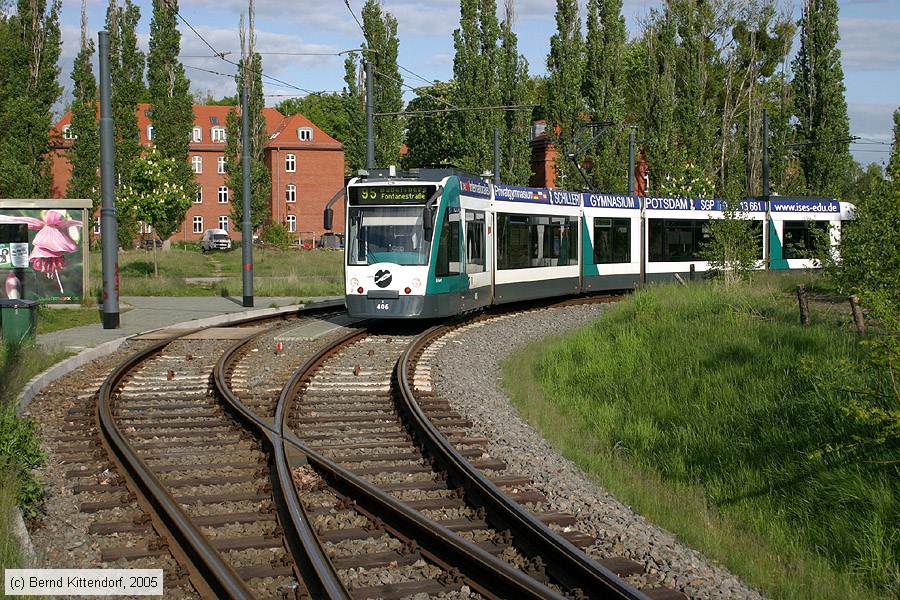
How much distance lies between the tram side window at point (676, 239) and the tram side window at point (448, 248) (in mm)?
11653

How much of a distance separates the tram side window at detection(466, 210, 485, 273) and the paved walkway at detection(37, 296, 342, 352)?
21.5 feet

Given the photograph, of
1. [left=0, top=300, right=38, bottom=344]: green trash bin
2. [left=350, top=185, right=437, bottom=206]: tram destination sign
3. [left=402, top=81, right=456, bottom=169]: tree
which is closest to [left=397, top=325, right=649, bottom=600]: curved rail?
[left=350, top=185, right=437, bottom=206]: tram destination sign

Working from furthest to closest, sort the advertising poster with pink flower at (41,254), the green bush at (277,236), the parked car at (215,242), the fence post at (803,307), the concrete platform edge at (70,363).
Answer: the parked car at (215,242) < the green bush at (277,236) < the advertising poster with pink flower at (41,254) < the fence post at (803,307) < the concrete platform edge at (70,363)

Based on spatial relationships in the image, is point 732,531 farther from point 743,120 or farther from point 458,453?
point 743,120

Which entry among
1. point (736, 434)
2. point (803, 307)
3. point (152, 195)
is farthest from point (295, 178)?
point (736, 434)

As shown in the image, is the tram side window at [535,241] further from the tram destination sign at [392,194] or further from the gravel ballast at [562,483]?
the gravel ballast at [562,483]

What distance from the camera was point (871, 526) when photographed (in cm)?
721

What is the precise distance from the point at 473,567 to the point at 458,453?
2833 mm

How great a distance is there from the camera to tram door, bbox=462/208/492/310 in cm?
2059

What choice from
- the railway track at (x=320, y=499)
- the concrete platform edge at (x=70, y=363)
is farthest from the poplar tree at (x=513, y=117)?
the railway track at (x=320, y=499)

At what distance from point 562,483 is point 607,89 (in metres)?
46.8

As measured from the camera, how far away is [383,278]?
18844 millimetres

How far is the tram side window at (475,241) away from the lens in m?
20.6

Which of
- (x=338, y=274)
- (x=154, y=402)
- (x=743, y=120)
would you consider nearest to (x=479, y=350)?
(x=154, y=402)
